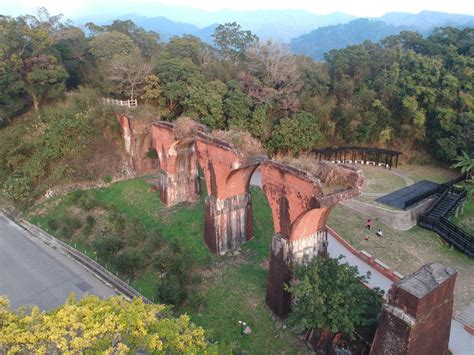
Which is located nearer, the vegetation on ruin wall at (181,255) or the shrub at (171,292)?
the vegetation on ruin wall at (181,255)

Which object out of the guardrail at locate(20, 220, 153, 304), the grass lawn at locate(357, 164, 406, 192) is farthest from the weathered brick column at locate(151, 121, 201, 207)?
the grass lawn at locate(357, 164, 406, 192)

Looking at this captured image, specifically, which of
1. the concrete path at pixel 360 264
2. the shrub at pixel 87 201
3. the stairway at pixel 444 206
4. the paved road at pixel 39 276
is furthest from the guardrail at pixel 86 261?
the stairway at pixel 444 206

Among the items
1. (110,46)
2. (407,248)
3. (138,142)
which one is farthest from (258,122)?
(110,46)

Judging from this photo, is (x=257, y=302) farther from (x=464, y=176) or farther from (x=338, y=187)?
(x=464, y=176)

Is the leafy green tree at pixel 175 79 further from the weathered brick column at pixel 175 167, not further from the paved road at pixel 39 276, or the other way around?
the paved road at pixel 39 276

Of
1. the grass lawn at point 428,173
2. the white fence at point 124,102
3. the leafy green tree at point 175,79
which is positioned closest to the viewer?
the leafy green tree at point 175,79

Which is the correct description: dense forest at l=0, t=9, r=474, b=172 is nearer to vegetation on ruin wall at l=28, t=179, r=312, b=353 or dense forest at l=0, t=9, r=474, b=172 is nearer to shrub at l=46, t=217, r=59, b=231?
vegetation on ruin wall at l=28, t=179, r=312, b=353

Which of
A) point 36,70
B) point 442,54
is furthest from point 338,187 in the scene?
point 442,54
